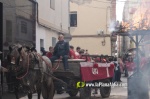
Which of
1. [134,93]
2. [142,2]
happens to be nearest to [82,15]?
[142,2]

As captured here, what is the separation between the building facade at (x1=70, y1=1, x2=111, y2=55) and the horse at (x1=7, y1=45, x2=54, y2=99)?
22940mm

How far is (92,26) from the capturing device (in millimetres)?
31859

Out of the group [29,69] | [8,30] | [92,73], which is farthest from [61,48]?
[8,30]

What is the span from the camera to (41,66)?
335 inches

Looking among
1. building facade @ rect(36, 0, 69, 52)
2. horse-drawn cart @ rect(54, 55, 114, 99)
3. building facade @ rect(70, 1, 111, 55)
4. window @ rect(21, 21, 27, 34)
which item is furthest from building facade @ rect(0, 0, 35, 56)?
building facade @ rect(70, 1, 111, 55)

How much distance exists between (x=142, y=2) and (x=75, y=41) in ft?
69.9

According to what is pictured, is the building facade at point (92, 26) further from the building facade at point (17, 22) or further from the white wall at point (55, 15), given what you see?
the building facade at point (17, 22)

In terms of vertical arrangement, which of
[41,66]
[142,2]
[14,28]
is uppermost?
[142,2]

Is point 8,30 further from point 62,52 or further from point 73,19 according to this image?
point 73,19

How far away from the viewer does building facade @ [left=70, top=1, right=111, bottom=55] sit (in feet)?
103

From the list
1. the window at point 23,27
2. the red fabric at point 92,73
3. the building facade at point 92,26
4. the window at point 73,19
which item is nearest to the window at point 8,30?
the window at point 23,27

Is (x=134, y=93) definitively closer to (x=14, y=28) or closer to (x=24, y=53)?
(x=24, y=53)

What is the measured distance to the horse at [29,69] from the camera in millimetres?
7641

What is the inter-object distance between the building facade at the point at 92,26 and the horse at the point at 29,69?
22.9 m
